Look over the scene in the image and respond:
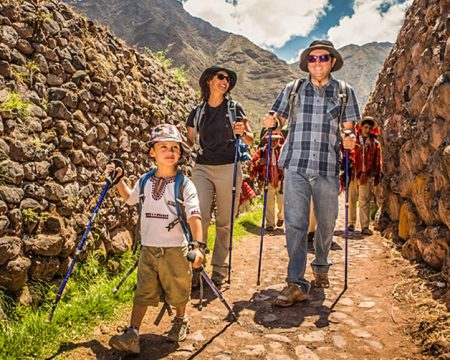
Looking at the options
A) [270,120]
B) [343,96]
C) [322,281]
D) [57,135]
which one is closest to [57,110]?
[57,135]

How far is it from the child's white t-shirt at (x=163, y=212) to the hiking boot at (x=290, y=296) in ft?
5.09

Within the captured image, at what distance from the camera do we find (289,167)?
471 cm

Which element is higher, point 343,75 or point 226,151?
point 343,75

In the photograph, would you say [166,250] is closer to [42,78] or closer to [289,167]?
[289,167]

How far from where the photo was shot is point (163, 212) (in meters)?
3.58

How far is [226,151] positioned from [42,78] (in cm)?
270

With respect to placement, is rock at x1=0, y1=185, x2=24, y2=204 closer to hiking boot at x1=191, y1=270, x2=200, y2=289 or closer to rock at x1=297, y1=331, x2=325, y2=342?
hiking boot at x1=191, y1=270, x2=200, y2=289

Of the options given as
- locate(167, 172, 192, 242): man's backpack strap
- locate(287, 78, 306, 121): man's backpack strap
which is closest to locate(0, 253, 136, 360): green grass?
locate(167, 172, 192, 242): man's backpack strap

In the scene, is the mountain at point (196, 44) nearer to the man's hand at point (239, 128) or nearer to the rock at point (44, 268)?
the man's hand at point (239, 128)

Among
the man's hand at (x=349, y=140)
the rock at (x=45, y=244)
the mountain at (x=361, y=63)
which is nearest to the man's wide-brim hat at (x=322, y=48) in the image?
the man's hand at (x=349, y=140)

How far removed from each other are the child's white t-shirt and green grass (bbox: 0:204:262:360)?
3.86 feet

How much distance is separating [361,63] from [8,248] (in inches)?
7496

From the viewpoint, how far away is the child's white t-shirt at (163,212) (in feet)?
11.6

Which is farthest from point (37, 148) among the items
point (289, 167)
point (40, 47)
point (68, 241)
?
point (289, 167)
